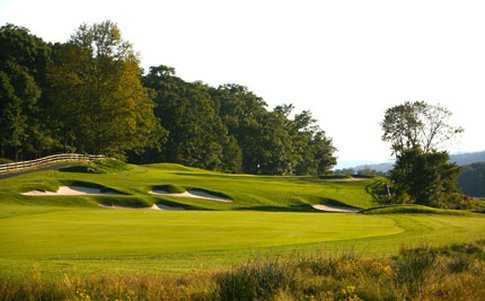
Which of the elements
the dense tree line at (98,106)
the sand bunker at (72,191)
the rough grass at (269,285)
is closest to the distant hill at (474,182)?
the dense tree line at (98,106)

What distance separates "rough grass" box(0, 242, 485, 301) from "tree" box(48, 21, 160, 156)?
155ft

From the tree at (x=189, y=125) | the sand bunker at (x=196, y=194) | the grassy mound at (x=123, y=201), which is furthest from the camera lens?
the tree at (x=189, y=125)

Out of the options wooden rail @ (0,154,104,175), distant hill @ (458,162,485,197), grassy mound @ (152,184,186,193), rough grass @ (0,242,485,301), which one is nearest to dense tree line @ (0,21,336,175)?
wooden rail @ (0,154,104,175)

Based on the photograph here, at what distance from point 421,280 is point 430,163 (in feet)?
124

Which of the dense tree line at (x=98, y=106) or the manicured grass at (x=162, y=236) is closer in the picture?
the manicured grass at (x=162, y=236)

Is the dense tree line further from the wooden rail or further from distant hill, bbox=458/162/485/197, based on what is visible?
distant hill, bbox=458/162/485/197

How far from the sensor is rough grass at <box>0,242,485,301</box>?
10000mm

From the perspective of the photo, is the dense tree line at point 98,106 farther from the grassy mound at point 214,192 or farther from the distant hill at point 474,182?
the distant hill at point 474,182

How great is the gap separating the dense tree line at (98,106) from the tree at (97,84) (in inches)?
3.6

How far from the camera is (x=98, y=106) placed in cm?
5738

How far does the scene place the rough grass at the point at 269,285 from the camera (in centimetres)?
1000

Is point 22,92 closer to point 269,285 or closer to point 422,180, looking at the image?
point 422,180

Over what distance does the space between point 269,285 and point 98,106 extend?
49.5 m

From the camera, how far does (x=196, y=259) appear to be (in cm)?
1578
